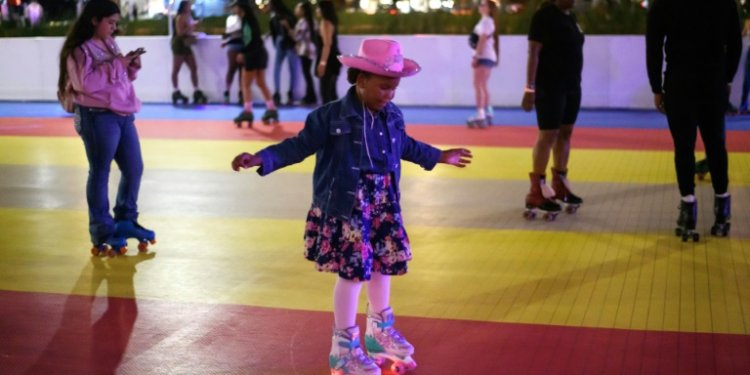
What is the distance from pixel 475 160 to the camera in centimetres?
1214

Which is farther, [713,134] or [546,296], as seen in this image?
[713,134]

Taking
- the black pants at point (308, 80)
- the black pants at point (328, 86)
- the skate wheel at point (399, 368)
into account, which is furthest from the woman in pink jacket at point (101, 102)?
the black pants at point (308, 80)

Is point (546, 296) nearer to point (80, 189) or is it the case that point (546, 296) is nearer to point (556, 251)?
point (556, 251)

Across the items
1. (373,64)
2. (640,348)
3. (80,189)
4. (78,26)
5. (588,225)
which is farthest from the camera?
(80,189)

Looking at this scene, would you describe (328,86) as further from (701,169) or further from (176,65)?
(701,169)

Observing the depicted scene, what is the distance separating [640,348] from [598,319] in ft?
1.77

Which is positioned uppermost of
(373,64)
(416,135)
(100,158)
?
(373,64)

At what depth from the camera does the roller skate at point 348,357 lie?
4.88 metres

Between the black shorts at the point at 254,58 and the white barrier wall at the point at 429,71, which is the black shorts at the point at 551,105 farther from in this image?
the white barrier wall at the point at 429,71

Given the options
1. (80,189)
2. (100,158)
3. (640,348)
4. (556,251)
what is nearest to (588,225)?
(556,251)

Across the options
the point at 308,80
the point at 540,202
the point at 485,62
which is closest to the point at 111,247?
the point at 540,202

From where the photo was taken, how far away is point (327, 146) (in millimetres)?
4969

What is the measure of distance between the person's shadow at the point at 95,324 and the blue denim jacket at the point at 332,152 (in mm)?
1322

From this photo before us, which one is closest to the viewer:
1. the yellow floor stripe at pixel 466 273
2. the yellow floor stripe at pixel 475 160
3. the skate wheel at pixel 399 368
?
the skate wheel at pixel 399 368
